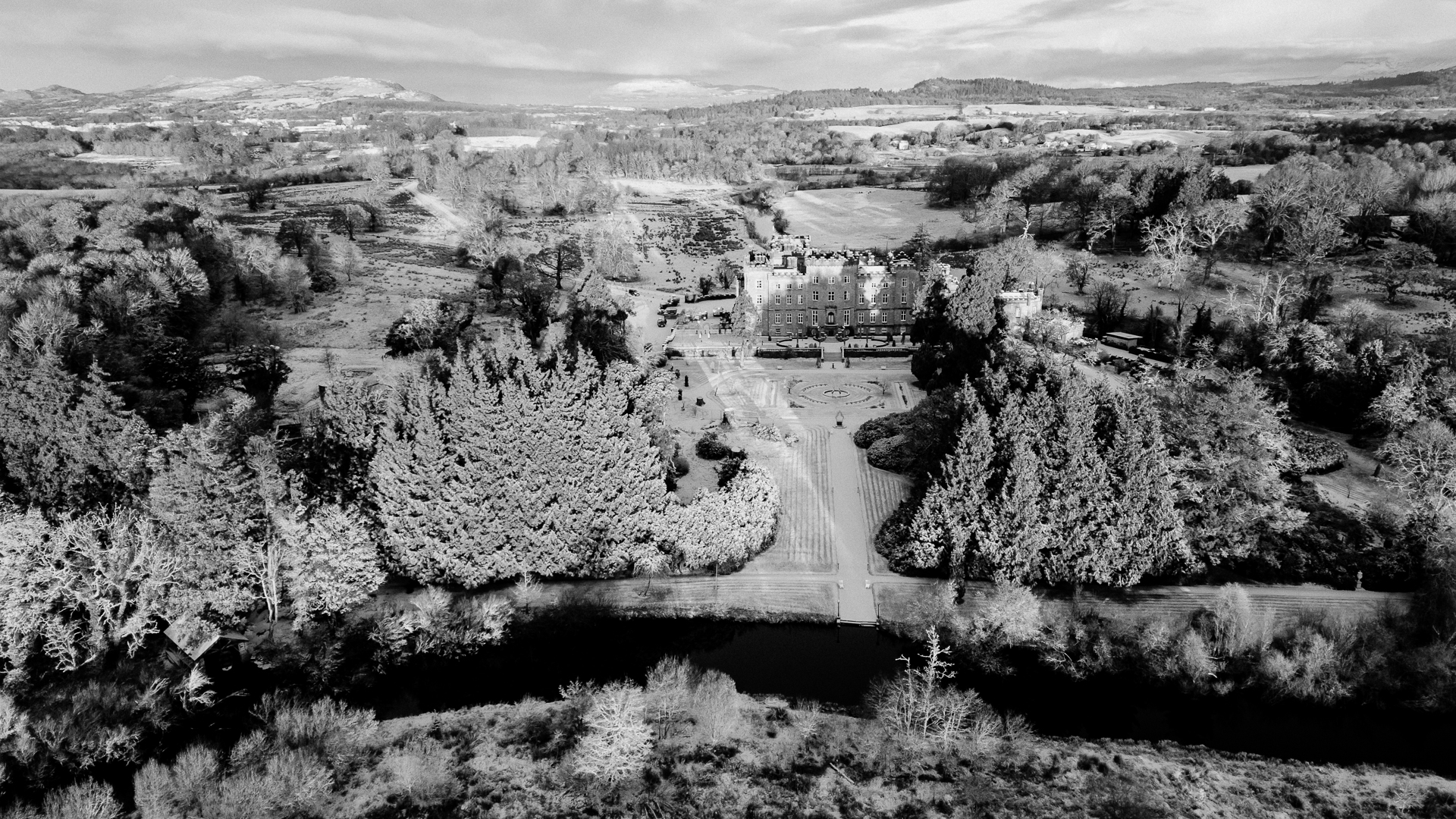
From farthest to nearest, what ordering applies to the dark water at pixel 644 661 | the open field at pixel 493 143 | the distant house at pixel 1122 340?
the open field at pixel 493 143, the distant house at pixel 1122 340, the dark water at pixel 644 661

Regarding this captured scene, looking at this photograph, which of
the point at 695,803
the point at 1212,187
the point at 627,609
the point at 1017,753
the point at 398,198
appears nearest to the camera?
the point at 695,803

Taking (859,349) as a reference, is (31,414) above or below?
above

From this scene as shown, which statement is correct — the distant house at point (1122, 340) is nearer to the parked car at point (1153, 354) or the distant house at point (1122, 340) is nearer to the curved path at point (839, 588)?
the parked car at point (1153, 354)

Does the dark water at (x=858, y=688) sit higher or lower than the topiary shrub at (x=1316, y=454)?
lower

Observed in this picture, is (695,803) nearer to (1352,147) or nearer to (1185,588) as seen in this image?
(1185,588)

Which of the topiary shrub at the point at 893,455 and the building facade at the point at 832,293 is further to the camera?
the building facade at the point at 832,293

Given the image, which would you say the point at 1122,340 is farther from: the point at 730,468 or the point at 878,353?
the point at 730,468

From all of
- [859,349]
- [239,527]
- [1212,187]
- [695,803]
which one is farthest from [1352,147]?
[239,527]

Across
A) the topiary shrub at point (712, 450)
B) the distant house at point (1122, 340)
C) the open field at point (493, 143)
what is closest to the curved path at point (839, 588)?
the topiary shrub at point (712, 450)
